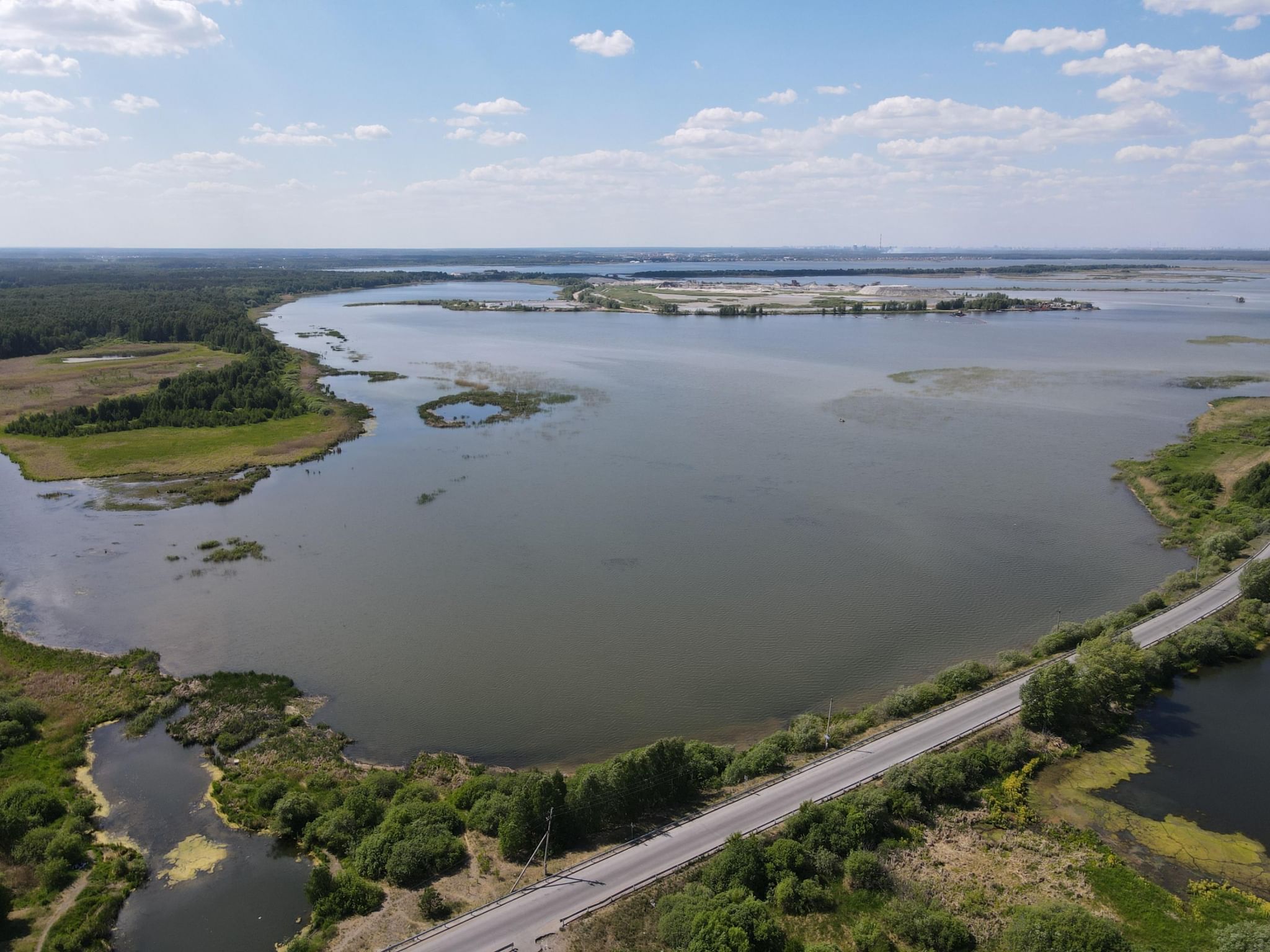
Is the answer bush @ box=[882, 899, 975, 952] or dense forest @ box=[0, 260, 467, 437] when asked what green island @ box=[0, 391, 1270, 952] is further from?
dense forest @ box=[0, 260, 467, 437]

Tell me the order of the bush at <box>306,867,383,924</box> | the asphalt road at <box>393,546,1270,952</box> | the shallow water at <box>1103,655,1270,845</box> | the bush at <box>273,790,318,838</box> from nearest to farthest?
the asphalt road at <box>393,546,1270,952</box>, the bush at <box>306,867,383,924</box>, the bush at <box>273,790,318,838</box>, the shallow water at <box>1103,655,1270,845</box>

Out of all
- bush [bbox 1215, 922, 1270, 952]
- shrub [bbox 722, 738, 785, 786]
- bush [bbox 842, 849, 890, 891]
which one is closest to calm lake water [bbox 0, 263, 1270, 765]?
shrub [bbox 722, 738, 785, 786]

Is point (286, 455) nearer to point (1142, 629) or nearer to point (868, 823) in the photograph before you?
point (868, 823)

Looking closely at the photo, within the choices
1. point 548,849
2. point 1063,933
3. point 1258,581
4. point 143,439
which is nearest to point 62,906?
point 548,849

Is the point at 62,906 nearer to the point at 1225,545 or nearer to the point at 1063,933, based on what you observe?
the point at 1063,933

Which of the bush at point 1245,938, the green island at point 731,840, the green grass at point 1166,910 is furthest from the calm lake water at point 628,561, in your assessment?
the bush at point 1245,938

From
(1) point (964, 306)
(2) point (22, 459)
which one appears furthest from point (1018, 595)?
(1) point (964, 306)

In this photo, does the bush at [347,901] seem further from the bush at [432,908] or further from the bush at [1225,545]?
A: the bush at [1225,545]
